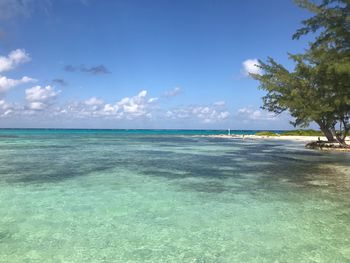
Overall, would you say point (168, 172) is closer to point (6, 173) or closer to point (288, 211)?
point (6, 173)

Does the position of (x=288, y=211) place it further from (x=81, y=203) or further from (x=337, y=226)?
(x=81, y=203)

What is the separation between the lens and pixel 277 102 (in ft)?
151

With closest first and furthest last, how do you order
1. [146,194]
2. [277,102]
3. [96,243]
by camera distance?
[96,243] < [146,194] < [277,102]

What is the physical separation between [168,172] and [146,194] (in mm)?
7602

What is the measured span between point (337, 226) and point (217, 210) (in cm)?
370

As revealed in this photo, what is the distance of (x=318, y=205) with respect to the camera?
12789 millimetres

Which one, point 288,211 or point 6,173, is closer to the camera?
point 288,211

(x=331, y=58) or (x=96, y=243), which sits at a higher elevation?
(x=331, y=58)

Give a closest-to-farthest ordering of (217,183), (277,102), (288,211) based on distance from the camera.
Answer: (288,211) < (217,183) < (277,102)

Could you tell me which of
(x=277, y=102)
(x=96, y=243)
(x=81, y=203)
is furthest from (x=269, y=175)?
(x=277, y=102)

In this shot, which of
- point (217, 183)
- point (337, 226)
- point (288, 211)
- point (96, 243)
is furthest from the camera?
point (217, 183)

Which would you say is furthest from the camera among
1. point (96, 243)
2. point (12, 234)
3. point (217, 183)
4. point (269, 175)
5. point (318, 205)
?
point (269, 175)

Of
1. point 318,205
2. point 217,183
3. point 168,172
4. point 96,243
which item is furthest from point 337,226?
point 168,172

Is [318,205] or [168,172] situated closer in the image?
[318,205]
